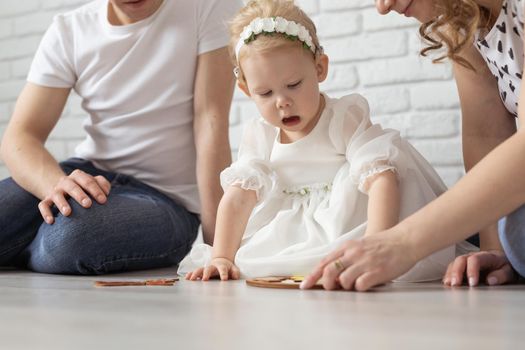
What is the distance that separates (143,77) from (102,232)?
476mm

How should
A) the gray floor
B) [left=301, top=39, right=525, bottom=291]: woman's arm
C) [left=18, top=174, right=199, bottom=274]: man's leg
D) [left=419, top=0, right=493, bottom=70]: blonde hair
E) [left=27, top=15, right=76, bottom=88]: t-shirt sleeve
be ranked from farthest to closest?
1. [left=27, top=15, right=76, bottom=88]: t-shirt sleeve
2. [left=18, top=174, right=199, bottom=274]: man's leg
3. [left=419, top=0, right=493, bottom=70]: blonde hair
4. [left=301, top=39, right=525, bottom=291]: woman's arm
5. the gray floor

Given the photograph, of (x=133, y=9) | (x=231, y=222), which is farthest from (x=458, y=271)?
(x=133, y=9)

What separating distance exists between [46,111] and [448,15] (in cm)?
126

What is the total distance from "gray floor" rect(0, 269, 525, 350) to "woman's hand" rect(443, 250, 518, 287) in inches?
1.6

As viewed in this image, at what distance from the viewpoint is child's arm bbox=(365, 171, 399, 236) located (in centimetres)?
171

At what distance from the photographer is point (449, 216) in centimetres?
133

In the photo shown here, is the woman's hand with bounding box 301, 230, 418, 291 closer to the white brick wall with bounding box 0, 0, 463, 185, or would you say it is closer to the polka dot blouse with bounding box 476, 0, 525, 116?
the polka dot blouse with bounding box 476, 0, 525, 116

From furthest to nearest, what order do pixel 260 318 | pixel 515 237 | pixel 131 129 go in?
pixel 131 129 < pixel 515 237 < pixel 260 318

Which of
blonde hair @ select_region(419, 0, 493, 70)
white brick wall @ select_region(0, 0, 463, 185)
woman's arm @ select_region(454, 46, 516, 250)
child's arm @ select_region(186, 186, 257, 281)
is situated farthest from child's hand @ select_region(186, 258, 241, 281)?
white brick wall @ select_region(0, 0, 463, 185)

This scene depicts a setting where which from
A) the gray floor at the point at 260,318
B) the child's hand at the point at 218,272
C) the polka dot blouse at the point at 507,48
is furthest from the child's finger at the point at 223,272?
the polka dot blouse at the point at 507,48

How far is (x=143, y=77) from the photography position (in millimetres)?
2344

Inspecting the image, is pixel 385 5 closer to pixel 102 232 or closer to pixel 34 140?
pixel 102 232

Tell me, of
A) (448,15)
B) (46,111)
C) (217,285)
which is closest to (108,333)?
(217,285)

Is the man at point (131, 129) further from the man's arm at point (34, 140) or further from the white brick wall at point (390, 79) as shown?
the white brick wall at point (390, 79)
